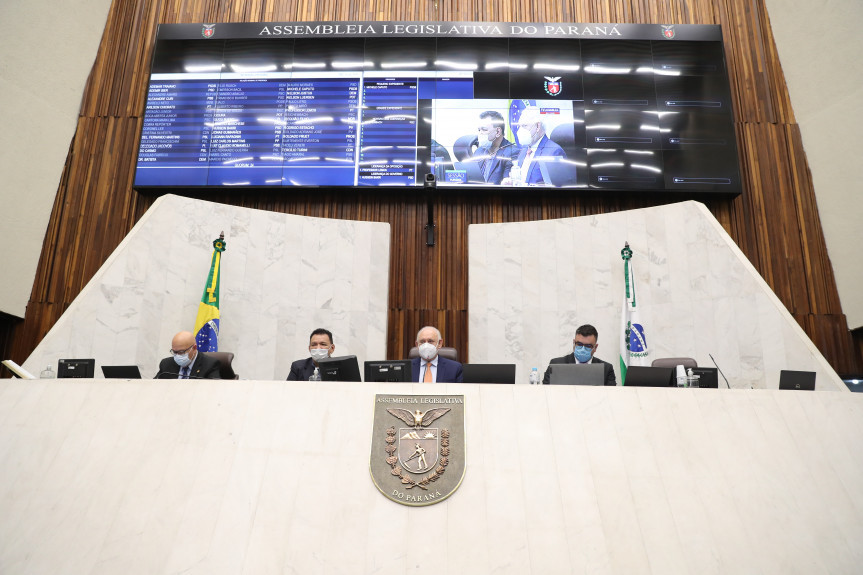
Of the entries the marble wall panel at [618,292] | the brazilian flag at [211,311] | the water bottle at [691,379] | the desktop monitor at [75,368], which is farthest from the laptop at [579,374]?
the brazilian flag at [211,311]

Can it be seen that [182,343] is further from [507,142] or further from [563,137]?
[563,137]

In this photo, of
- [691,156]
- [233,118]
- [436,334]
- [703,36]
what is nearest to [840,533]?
[436,334]

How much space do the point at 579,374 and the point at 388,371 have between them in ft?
3.53

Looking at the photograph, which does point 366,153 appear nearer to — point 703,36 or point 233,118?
point 233,118

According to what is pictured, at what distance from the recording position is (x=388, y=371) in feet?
12.3

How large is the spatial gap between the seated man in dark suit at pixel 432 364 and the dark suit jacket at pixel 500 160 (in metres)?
2.57

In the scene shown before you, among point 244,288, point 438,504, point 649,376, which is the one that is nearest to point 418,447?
point 438,504

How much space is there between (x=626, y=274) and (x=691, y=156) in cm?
179

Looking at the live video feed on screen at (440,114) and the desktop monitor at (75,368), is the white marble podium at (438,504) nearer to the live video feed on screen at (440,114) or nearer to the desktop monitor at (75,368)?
the desktop monitor at (75,368)

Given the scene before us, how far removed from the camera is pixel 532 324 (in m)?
6.34

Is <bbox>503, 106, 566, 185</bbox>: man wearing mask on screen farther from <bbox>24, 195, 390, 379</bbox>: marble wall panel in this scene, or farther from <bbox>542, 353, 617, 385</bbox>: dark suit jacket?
<bbox>542, 353, 617, 385</bbox>: dark suit jacket

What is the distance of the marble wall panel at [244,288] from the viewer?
19.0 ft

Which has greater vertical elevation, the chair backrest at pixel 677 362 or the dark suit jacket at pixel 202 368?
the chair backrest at pixel 677 362

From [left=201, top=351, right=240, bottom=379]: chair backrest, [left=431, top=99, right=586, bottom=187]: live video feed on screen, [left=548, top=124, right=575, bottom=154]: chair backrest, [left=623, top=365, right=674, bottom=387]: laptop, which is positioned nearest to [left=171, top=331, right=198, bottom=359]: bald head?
[left=201, top=351, right=240, bottom=379]: chair backrest
